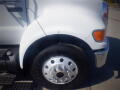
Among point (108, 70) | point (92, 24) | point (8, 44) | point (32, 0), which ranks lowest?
point (108, 70)

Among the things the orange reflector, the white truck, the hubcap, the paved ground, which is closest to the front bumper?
the white truck

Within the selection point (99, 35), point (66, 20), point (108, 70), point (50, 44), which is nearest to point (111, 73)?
point (108, 70)

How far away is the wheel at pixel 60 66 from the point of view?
445 cm

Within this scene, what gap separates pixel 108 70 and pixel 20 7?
2.14 m

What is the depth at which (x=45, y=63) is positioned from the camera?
4500 millimetres

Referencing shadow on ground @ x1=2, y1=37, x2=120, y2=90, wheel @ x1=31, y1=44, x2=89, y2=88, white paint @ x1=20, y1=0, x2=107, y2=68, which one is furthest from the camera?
shadow on ground @ x1=2, y1=37, x2=120, y2=90

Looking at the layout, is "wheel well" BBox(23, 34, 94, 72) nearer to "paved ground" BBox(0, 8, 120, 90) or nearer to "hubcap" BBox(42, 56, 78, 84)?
"hubcap" BBox(42, 56, 78, 84)

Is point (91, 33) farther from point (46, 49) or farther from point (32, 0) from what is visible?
point (32, 0)

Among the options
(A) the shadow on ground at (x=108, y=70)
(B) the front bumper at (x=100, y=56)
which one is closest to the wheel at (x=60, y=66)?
(B) the front bumper at (x=100, y=56)

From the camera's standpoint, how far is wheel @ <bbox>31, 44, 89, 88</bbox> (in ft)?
14.6

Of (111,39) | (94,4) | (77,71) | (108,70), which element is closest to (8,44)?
(77,71)

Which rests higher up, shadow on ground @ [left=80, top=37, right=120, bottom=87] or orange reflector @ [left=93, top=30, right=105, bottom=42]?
orange reflector @ [left=93, top=30, right=105, bottom=42]

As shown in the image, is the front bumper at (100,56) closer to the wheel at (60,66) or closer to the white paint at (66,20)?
the white paint at (66,20)

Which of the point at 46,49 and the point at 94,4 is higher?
the point at 94,4
